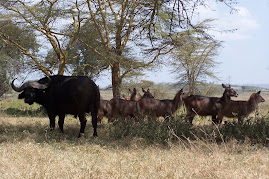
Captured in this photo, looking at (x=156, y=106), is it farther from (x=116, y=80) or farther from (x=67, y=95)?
(x=116, y=80)

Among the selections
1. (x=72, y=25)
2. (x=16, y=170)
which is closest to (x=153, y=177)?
(x=16, y=170)

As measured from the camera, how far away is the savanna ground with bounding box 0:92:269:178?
509 centimetres

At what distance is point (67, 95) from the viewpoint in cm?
943

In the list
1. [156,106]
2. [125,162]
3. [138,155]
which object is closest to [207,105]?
[156,106]

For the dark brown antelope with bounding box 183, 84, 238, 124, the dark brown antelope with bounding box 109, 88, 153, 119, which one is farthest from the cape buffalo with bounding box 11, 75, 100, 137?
the dark brown antelope with bounding box 183, 84, 238, 124

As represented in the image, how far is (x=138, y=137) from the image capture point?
28.8 feet

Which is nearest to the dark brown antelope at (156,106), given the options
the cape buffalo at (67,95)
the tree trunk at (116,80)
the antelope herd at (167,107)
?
the antelope herd at (167,107)

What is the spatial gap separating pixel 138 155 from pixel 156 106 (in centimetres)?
480

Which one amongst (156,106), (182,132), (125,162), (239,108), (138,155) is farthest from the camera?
(239,108)

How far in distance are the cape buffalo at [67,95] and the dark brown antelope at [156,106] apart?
2.25m

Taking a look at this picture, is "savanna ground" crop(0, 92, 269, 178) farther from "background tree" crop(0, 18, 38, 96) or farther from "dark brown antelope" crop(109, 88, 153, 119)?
"background tree" crop(0, 18, 38, 96)

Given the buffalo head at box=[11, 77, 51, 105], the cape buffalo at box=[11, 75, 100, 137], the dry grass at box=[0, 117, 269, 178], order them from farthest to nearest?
the buffalo head at box=[11, 77, 51, 105] → the cape buffalo at box=[11, 75, 100, 137] → the dry grass at box=[0, 117, 269, 178]

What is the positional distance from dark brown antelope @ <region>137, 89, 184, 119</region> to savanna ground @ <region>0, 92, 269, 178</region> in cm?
177

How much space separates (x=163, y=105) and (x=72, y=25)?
1152 centimetres
